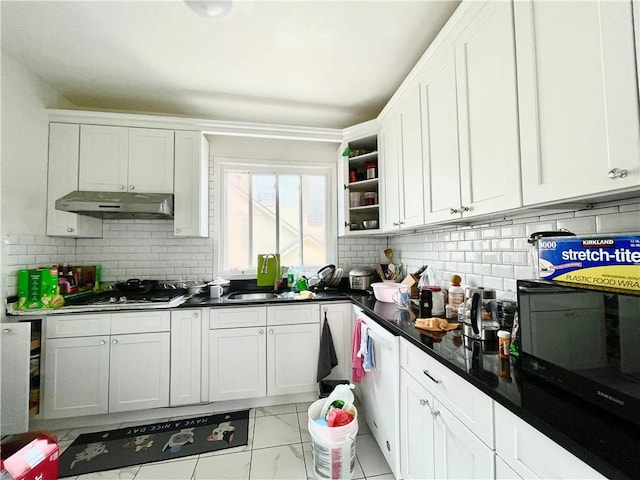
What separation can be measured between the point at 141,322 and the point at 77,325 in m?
0.44

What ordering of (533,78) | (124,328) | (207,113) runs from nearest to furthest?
1. (533,78)
2. (124,328)
3. (207,113)

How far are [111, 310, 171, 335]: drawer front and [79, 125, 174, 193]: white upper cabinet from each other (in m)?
1.11

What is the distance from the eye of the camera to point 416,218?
179cm

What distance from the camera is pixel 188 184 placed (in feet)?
7.93

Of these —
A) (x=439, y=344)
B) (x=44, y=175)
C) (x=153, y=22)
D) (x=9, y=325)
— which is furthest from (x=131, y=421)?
(x=153, y=22)

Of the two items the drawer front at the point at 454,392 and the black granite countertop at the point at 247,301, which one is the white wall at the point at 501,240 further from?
the black granite countertop at the point at 247,301

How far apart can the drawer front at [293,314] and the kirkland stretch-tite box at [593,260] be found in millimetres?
1662

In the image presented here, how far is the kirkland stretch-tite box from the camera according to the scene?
2.41 ft

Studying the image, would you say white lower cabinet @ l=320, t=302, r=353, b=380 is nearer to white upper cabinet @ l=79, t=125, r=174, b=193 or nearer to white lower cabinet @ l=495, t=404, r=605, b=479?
white lower cabinet @ l=495, t=404, r=605, b=479

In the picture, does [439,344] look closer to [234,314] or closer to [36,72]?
[234,314]

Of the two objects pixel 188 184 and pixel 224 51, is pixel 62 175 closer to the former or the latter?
pixel 188 184

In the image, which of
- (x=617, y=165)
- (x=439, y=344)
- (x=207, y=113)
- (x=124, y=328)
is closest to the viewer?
(x=617, y=165)

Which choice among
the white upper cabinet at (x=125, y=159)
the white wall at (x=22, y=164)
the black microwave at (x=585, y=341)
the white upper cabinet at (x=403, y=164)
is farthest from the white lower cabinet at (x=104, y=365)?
the black microwave at (x=585, y=341)

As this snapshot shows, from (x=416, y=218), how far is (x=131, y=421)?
2.72 metres
